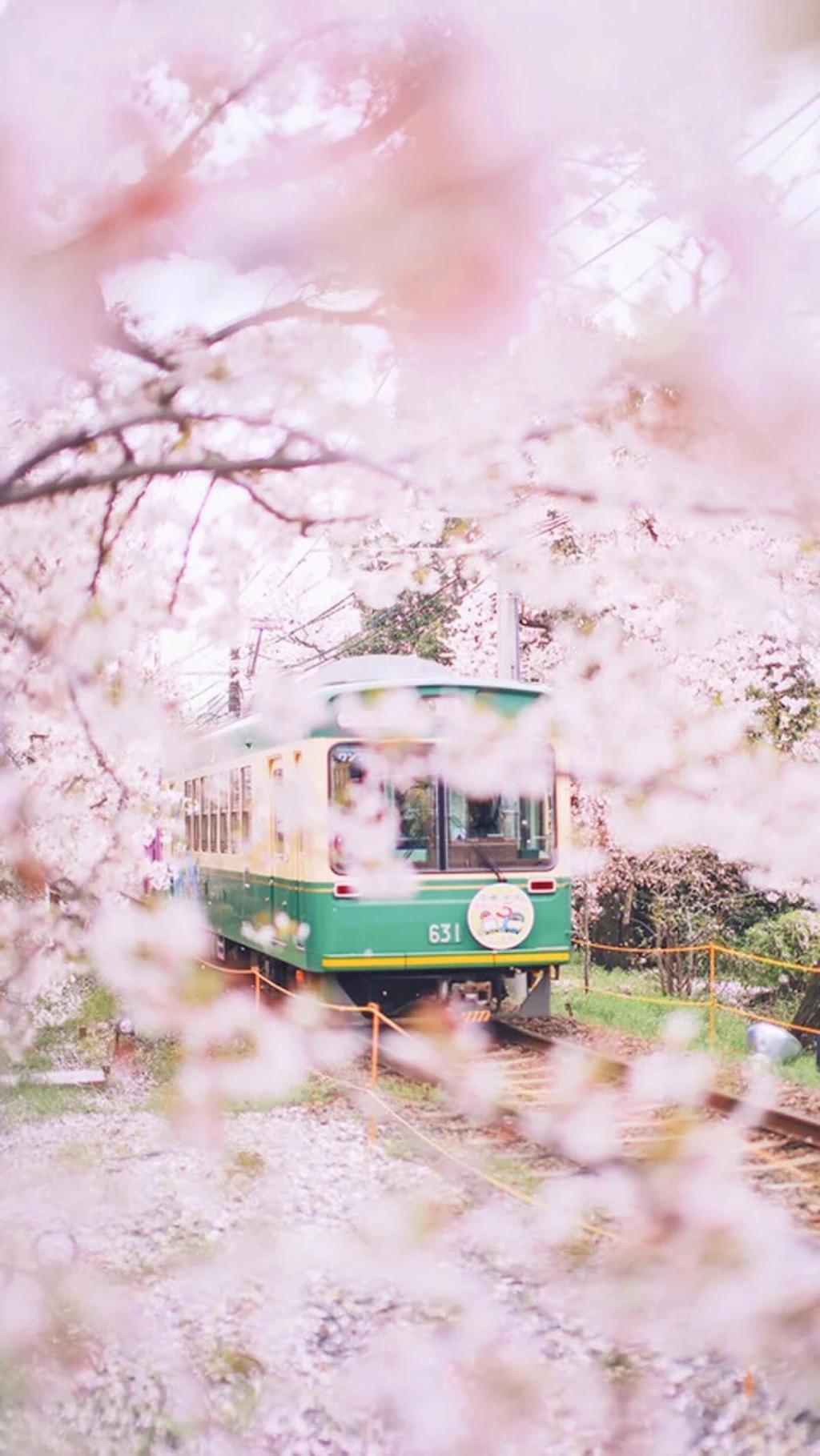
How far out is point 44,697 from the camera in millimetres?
1293

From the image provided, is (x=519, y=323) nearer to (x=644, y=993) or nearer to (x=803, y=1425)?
(x=803, y=1425)

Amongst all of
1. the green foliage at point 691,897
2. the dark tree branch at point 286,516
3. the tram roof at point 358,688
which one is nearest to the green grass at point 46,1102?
the tram roof at point 358,688

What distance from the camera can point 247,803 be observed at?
3254 mm

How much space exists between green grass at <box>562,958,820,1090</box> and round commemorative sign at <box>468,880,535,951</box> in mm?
668

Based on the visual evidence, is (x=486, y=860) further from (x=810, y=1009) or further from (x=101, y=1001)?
(x=101, y=1001)

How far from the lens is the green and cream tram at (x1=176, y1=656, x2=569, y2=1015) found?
3.10m

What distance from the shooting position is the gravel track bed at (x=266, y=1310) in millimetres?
1918

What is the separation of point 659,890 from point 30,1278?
6.01 m

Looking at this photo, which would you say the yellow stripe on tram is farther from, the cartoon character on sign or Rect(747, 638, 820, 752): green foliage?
Rect(747, 638, 820, 752): green foliage

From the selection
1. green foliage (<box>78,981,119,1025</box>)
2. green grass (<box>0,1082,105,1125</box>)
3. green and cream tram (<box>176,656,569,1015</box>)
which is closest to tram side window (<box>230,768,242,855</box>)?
green and cream tram (<box>176,656,569,1015</box>)

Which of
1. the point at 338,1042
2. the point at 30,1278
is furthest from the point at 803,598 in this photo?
the point at 338,1042

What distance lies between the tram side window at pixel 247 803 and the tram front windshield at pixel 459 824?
17 cm

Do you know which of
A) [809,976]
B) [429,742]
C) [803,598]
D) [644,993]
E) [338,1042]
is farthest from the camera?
[644,993]

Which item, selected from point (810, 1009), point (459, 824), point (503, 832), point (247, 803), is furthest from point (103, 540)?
point (810, 1009)
